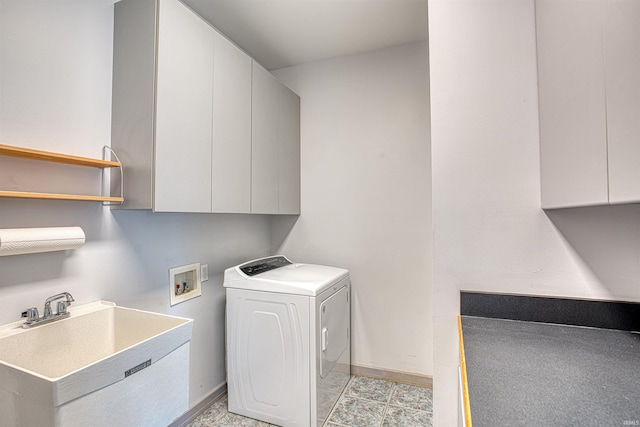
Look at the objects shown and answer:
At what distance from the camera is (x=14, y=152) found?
41.5 inches

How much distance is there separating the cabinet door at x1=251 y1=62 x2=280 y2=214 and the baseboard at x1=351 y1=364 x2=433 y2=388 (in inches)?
59.2

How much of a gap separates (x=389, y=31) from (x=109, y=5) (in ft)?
5.84

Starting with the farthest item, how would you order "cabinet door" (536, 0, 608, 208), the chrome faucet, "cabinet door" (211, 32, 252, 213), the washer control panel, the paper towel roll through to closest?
1. the washer control panel
2. "cabinet door" (211, 32, 252, 213)
3. the chrome faucet
4. the paper towel roll
5. "cabinet door" (536, 0, 608, 208)

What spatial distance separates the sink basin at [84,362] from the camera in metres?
0.83

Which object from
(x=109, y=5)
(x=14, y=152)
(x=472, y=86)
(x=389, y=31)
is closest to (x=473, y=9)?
(x=472, y=86)

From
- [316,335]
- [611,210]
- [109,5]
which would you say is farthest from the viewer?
[316,335]

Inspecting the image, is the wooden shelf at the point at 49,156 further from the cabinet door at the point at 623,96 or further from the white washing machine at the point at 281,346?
the cabinet door at the point at 623,96

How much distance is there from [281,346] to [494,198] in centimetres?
146

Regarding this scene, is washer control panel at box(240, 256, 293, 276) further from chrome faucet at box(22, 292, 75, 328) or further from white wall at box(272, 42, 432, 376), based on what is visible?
chrome faucet at box(22, 292, 75, 328)

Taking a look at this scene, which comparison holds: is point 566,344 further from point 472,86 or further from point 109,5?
point 109,5

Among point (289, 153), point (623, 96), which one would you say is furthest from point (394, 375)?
point (623, 96)

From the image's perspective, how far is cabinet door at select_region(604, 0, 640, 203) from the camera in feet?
1.93

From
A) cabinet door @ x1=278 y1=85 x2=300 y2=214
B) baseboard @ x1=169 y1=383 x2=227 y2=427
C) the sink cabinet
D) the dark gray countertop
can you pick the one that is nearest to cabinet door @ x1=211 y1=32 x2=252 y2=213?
the sink cabinet

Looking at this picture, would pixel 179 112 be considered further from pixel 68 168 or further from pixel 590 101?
pixel 590 101
